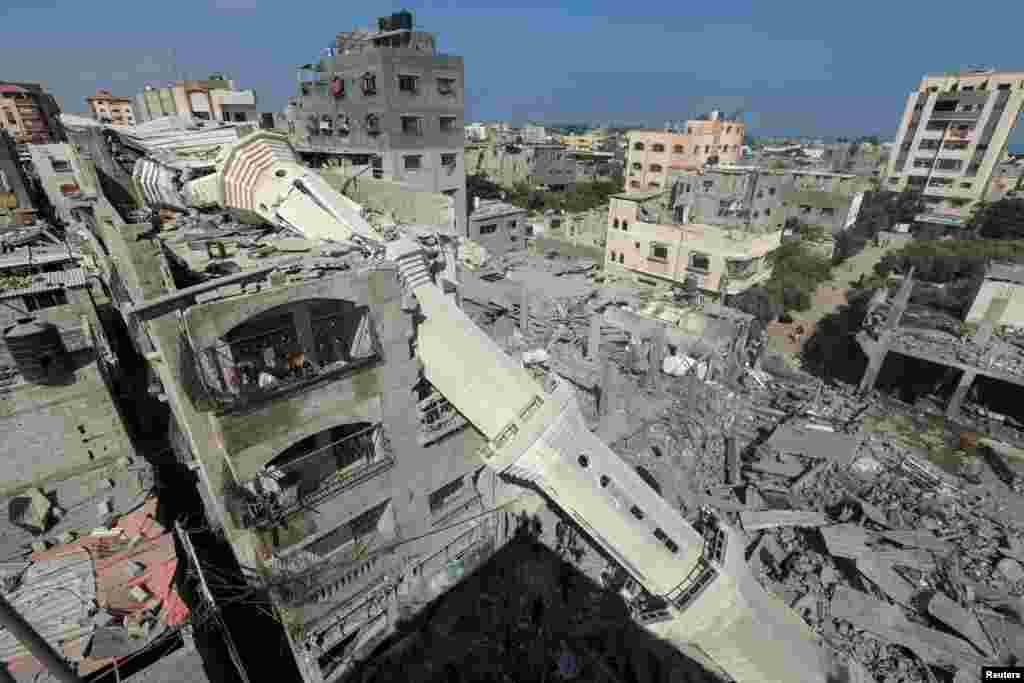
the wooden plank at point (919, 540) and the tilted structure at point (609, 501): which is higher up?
the tilted structure at point (609, 501)

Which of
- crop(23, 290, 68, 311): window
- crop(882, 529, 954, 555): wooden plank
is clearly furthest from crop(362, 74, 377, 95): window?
crop(882, 529, 954, 555): wooden plank

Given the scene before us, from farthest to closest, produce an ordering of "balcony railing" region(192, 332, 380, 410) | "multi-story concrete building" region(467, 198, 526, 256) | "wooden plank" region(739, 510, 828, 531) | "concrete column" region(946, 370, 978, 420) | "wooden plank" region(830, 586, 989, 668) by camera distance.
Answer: "multi-story concrete building" region(467, 198, 526, 256) → "concrete column" region(946, 370, 978, 420) → "wooden plank" region(739, 510, 828, 531) → "wooden plank" region(830, 586, 989, 668) → "balcony railing" region(192, 332, 380, 410)

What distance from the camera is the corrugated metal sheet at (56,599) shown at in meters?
10.7

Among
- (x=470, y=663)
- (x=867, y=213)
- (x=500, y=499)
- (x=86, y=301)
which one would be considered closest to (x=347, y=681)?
(x=470, y=663)

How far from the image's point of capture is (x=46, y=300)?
15891 millimetres

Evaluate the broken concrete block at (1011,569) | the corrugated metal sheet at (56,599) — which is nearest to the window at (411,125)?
the corrugated metal sheet at (56,599)

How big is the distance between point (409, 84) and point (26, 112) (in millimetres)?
59682

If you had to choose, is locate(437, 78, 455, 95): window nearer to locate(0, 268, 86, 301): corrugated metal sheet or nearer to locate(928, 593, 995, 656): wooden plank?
locate(0, 268, 86, 301): corrugated metal sheet

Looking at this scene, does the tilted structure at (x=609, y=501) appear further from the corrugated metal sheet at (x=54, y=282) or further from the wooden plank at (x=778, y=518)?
the corrugated metal sheet at (x=54, y=282)

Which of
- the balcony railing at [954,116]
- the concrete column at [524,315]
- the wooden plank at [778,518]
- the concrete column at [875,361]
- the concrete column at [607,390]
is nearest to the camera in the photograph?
the wooden plank at [778,518]

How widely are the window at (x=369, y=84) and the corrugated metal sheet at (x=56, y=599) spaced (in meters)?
35.9

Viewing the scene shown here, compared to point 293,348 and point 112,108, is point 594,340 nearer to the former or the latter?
point 293,348

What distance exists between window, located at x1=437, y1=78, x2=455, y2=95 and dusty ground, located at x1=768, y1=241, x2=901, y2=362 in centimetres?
3438

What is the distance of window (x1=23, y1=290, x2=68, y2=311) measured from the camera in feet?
50.7
